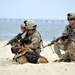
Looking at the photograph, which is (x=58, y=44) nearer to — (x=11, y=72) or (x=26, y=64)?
(x=26, y=64)

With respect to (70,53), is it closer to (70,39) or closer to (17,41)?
(70,39)

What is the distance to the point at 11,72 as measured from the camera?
10.9 metres

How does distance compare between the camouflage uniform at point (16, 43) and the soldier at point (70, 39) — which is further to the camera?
the camouflage uniform at point (16, 43)

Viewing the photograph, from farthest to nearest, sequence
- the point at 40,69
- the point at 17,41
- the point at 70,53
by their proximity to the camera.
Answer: the point at 17,41
the point at 70,53
the point at 40,69

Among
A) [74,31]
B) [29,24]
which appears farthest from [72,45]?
[29,24]

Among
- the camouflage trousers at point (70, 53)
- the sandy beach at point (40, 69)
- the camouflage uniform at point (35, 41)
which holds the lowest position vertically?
the sandy beach at point (40, 69)

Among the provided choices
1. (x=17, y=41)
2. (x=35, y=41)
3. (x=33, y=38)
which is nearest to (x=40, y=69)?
(x=35, y=41)

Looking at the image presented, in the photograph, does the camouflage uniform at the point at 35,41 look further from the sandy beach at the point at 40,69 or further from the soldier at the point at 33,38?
the sandy beach at the point at 40,69

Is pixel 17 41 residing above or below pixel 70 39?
below

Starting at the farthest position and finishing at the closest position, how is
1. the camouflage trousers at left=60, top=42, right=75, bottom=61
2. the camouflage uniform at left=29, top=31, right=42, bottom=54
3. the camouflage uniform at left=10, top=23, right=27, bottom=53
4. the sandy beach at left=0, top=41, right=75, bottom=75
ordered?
the camouflage uniform at left=10, top=23, right=27, bottom=53
the camouflage uniform at left=29, top=31, right=42, bottom=54
the camouflage trousers at left=60, top=42, right=75, bottom=61
the sandy beach at left=0, top=41, right=75, bottom=75

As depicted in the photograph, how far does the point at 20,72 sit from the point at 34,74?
1.26ft

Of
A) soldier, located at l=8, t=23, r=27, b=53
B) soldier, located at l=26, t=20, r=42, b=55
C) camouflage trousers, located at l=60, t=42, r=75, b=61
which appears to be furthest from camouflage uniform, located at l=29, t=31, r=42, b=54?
camouflage trousers, located at l=60, t=42, r=75, b=61

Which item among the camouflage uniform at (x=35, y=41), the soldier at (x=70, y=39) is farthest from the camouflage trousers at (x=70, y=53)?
the camouflage uniform at (x=35, y=41)

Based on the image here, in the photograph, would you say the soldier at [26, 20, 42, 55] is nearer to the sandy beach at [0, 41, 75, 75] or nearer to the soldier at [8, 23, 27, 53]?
the soldier at [8, 23, 27, 53]
